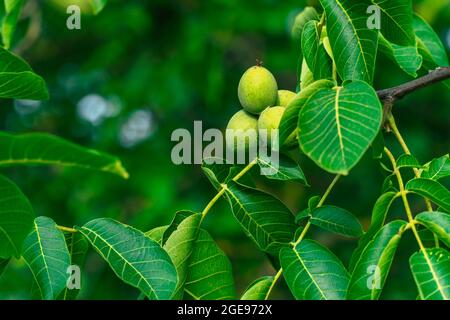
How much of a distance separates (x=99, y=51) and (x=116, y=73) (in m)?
0.54

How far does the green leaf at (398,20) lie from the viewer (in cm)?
158

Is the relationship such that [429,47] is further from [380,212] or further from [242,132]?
[380,212]

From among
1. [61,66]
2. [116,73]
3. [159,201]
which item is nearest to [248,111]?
[159,201]

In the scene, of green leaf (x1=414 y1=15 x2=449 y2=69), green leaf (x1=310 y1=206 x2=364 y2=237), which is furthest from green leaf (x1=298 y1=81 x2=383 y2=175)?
green leaf (x1=414 y1=15 x2=449 y2=69)

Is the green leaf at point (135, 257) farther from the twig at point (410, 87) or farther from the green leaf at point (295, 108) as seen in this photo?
the twig at point (410, 87)

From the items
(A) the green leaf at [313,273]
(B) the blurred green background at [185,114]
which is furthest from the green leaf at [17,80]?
(B) the blurred green background at [185,114]

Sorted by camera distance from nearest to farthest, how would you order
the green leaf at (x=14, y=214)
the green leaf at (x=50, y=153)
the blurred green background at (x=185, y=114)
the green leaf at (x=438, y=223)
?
the green leaf at (x=50, y=153), the green leaf at (x=14, y=214), the green leaf at (x=438, y=223), the blurred green background at (x=185, y=114)

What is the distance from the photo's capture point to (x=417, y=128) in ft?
17.0

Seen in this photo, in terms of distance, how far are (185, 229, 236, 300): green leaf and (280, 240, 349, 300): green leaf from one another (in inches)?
5.6

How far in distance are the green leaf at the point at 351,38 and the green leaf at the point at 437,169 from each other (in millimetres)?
210

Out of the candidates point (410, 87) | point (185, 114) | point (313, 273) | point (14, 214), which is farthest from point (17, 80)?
point (185, 114)

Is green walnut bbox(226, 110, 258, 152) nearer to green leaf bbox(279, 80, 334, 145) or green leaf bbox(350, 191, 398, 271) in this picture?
green leaf bbox(279, 80, 334, 145)

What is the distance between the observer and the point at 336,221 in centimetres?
155
